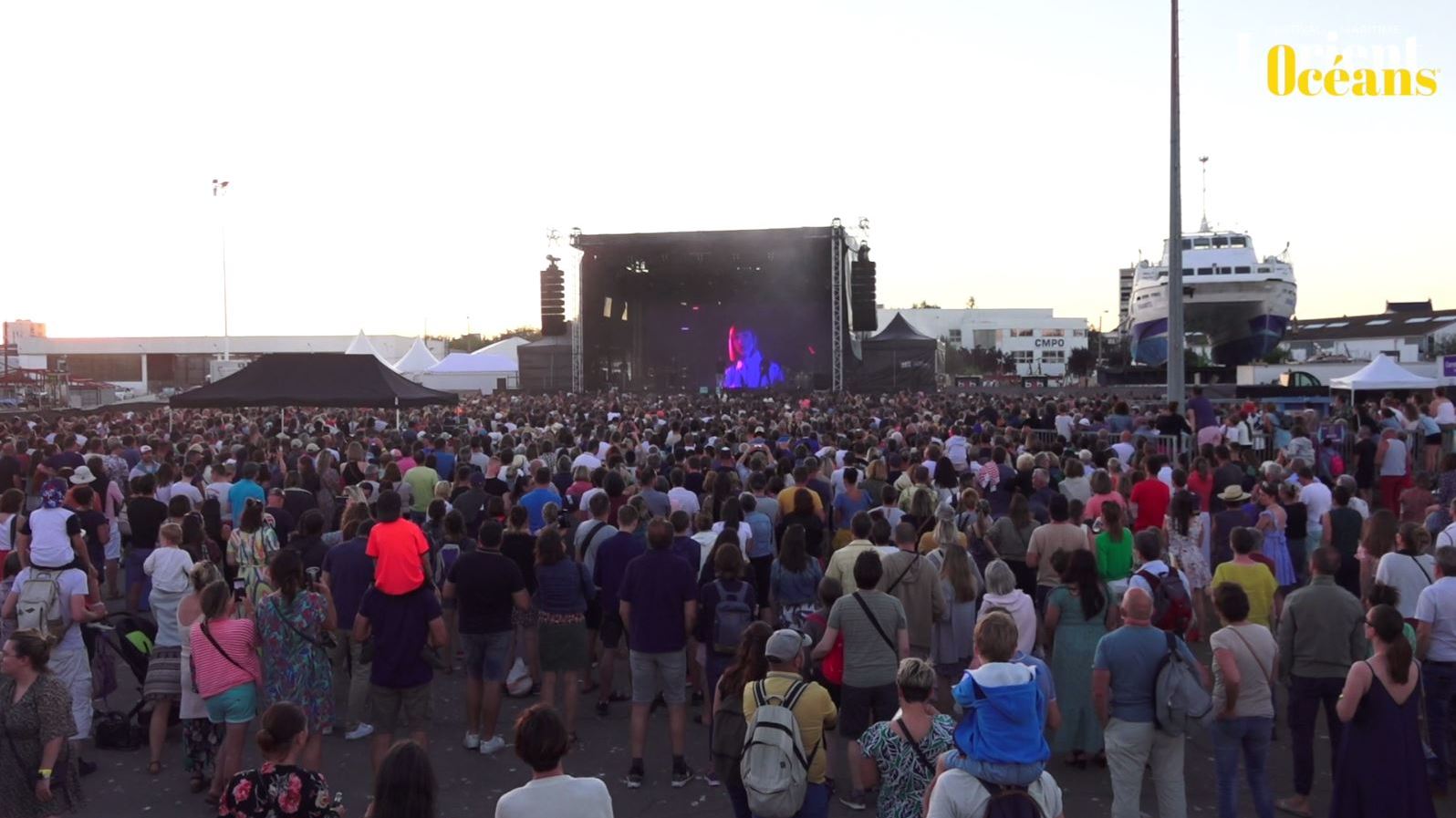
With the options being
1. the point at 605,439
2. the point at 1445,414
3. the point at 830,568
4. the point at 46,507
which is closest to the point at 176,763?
the point at 46,507

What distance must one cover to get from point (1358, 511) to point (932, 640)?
142 inches

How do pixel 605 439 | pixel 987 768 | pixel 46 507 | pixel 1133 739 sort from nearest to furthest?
pixel 987 768, pixel 1133 739, pixel 46 507, pixel 605 439

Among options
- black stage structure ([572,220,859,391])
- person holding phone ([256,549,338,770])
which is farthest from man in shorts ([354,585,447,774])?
black stage structure ([572,220,859,391])

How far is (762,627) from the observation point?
13.2 ft

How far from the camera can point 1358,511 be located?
7.45 meters

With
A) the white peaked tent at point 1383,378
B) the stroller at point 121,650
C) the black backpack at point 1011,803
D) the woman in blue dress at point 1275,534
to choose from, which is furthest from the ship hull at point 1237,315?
the black backpack at point 1011,803

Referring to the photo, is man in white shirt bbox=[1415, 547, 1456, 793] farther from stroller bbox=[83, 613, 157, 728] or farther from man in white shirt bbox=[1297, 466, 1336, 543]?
stroller bbox=[83, 613, 157, 728]

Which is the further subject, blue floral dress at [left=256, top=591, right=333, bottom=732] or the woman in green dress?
the woman in green dress

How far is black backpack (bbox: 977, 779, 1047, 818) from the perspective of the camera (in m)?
3.04

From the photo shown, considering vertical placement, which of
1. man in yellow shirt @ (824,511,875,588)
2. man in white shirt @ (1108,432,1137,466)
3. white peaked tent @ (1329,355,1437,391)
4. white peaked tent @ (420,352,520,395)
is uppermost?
white peaked tent @ (420,352,520,395)

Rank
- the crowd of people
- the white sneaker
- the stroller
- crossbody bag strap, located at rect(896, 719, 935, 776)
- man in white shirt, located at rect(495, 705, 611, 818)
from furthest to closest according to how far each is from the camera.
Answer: the white sneaker, the stroller, the crowd of people, crossbody bag strap, located at rect(896, 719, 935, 776), man in white shirt, located at rect(495, 705, 611, 818)

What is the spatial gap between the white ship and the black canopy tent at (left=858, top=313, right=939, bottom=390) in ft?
35.7

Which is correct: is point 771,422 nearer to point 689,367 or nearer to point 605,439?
point 605,439

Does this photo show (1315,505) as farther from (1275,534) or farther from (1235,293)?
(1235,293)
